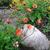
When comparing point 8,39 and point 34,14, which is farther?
point 34,14

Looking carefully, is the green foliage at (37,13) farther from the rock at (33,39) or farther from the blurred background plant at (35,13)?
the rock at (33,39)

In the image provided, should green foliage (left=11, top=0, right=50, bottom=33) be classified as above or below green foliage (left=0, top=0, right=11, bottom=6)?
above

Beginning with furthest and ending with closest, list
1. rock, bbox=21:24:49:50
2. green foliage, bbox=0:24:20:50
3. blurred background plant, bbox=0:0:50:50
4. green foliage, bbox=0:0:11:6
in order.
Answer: green foliage, bbox=0:0:11:6 → blurred background plant, bbox=0:0:50:50 → rock, bbox=21:24:49:50 → green foliage, bbox=0:24:20:50

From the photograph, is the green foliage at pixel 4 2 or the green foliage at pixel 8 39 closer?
the green foliage at pixel 8 39

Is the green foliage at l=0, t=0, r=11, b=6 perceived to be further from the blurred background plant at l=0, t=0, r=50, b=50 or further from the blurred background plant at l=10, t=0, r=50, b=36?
the blurred background plant at l=10, t=0, r=50, b=36

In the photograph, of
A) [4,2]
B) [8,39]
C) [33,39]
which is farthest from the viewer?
[4,2]

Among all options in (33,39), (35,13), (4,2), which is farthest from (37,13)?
(4,2)

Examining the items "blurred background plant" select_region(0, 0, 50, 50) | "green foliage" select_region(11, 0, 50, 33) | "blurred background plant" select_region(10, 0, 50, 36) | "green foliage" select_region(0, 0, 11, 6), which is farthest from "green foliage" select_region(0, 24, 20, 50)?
"green foliage" select_region(0, 0, 11, 6)

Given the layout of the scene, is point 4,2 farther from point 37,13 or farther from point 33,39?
point 33,39

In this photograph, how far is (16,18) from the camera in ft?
21.5

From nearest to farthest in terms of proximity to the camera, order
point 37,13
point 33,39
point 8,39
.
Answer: point 8,39 → point 33,39 → point 37,13

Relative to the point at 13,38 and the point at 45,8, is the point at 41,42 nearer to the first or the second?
the point at 13,38

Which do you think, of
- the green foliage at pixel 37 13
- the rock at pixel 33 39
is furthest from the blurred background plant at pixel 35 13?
the rock at pixel 33 39

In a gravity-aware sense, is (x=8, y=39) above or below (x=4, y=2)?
above
